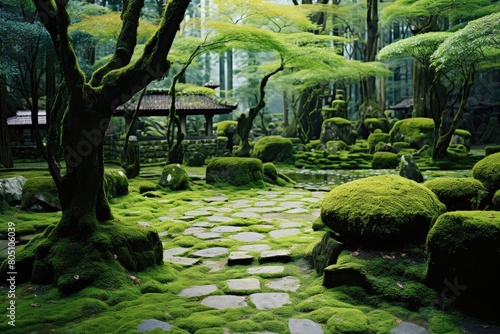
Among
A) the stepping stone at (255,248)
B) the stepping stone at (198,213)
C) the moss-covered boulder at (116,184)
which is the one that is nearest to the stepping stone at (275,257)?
the stepping stone at (255,248)

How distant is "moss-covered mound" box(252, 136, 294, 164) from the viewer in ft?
70.9

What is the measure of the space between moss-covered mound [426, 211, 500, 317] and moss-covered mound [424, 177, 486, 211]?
212 centimetres

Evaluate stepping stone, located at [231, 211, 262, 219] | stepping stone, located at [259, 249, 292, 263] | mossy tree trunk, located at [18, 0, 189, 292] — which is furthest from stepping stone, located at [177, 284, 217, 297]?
stepping stone, located at [231, 211, 262, 219]

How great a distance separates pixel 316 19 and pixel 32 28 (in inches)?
837

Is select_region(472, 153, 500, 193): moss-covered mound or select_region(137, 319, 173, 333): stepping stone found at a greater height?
select_region(472, 153, 500, 193): moss-covered mound

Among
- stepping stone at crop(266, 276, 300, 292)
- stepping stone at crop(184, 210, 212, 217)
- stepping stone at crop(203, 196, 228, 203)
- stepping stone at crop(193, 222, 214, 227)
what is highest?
stepping stone at crop(266, 276, 300, 292)

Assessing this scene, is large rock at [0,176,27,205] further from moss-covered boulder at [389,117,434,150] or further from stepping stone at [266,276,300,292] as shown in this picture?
moss-covered boulder at [389,117,434,150]

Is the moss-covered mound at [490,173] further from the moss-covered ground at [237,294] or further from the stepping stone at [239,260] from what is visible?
the stepping stone at [239,260]

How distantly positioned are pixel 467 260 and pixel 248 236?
3.44 metres

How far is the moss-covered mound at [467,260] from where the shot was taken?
371cm

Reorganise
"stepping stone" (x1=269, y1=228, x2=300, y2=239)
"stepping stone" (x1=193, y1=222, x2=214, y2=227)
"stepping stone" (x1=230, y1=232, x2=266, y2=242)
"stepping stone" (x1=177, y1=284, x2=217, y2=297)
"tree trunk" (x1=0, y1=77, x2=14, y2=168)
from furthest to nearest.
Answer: "tree trunk" (x1=0, y1=77, x2=14, y2=168) < "stepping stone" (x1=193, y1=222, x2=214, y2=227) < "stepping stone" (x1=269, y1=228, x2=300, y2=239) < "stepping stone" (x1=230, y1=232, x2=266, y2=242) < "stepping stone" (x1=177, y1=284, x2=217, y2=297)

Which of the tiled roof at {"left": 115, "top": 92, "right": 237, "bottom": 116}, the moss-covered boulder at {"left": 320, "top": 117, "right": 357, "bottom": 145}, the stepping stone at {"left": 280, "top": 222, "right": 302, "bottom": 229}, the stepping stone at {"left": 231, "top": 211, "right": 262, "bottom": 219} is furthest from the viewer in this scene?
the moss-covered boulder at {"left": 320, "top": 117, "right": 357, "bottom": 145}

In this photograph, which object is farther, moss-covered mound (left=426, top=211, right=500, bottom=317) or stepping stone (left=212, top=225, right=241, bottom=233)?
stepping stone (left=212, top=225, right=241, bottom=233)

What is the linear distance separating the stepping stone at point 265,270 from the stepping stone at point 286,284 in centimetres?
21
